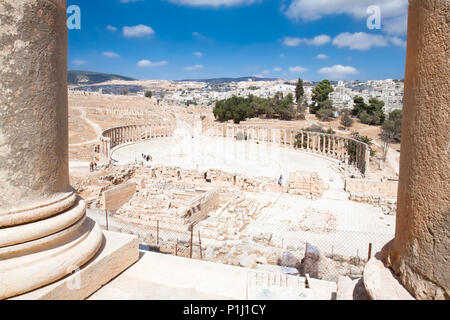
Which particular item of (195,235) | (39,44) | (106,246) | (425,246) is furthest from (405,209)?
(195,235)

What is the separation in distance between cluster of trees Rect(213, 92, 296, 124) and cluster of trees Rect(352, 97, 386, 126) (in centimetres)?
1353

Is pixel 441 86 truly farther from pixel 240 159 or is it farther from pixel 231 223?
pixel 240 159

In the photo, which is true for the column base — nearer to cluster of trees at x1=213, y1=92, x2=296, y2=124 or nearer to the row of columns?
the row of columns

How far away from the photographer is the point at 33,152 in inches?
130

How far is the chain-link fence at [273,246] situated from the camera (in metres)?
8.08

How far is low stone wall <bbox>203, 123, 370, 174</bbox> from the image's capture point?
108 feet

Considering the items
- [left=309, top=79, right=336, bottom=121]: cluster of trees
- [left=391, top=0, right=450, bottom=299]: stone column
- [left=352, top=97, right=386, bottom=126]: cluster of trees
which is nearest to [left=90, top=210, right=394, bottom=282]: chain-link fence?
[left=391, top=0, right=450, bottom=299]: stone column

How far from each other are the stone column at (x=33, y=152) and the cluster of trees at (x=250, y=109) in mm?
59928

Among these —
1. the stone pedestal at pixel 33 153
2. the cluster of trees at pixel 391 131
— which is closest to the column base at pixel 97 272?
the stone pedestal at pixel 33 153

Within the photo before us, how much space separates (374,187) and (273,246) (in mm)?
12561

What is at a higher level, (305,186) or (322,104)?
(322,104)

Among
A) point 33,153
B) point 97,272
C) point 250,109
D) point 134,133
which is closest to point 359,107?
point 250,109

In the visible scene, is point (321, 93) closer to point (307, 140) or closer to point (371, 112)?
point (371, 112)
